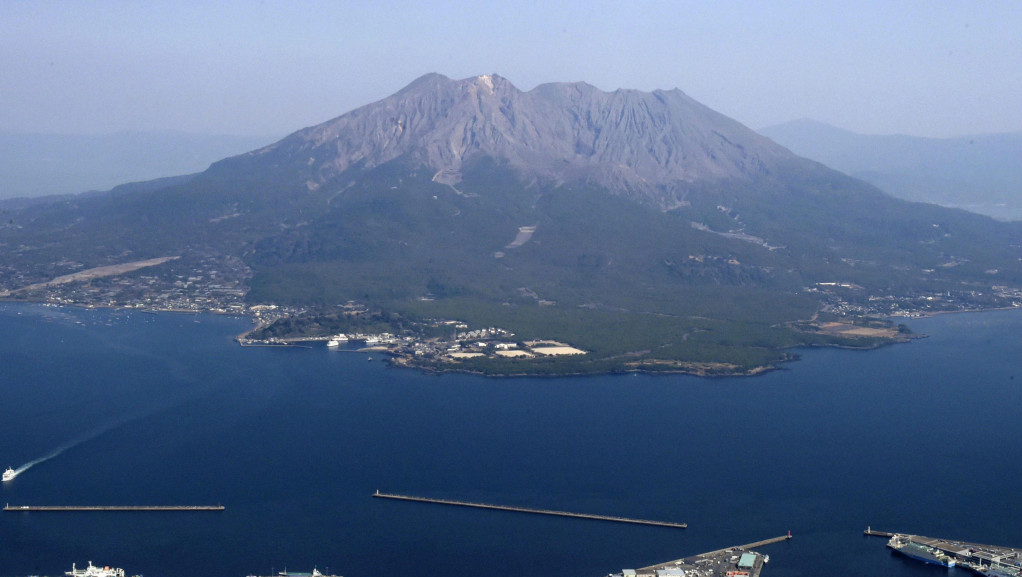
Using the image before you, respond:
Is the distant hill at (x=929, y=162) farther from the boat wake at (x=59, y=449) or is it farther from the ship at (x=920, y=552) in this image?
the boat wake at (x=59, y=449)

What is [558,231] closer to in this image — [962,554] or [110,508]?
[110,508]

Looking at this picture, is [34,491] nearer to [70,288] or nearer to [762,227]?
[70,288]

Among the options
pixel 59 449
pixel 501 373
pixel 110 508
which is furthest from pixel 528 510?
pixel 501 373

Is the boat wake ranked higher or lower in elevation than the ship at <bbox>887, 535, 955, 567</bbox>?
higher

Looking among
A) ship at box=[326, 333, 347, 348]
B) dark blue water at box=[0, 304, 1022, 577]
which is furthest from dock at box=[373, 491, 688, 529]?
ship at box=[326, 333, 347, 348]

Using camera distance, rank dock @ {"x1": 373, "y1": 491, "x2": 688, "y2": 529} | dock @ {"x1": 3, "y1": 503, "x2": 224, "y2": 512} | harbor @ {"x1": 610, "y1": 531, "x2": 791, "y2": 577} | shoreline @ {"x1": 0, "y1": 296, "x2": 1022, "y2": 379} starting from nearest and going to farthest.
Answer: harbor @ {"x1": 610, "y1": 531, "x2": 791, "y2": 577} < dock @ {"x1": 373, "y1": 491, "x2": 688, "y2": 529} < dock @ {"x1": 3, "y1": 503, "x2": 224, "y2": 512} < shoreline @ {"x1": 0, "y1": 296, "x2": 1022, "y2": 379}

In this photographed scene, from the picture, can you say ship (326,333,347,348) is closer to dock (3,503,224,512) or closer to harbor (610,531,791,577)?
dock (3,503,224,512)
